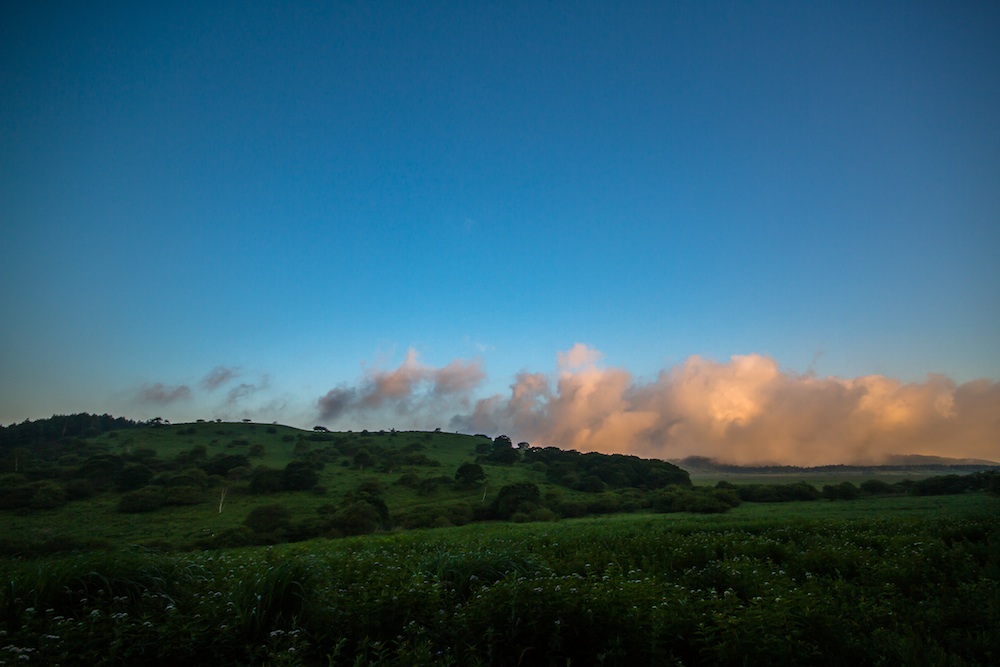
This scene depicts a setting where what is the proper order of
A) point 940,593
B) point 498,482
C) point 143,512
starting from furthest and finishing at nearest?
point 498,482, point 143,512, point 940,593

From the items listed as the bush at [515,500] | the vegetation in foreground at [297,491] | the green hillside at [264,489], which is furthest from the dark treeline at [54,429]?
the bush at [515,500]

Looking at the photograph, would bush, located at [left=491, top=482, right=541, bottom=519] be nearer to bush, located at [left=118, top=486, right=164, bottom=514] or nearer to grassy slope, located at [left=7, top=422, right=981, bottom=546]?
grassy slope, located at [left=7, top=422, right=981, bottom=546]

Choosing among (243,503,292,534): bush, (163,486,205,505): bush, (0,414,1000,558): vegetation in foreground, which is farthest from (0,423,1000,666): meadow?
(163,486,205,505): bush

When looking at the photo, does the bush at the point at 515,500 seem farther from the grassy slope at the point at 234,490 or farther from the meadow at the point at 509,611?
the meadow at the point at 509,611

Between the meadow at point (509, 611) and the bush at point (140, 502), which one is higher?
the meadow at point (509, 611)

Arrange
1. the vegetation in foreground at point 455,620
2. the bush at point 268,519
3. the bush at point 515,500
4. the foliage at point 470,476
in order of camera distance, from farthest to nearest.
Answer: the foliage at point 470,476
the bush at point 515,500
the bush at point 268,519
the vegetation in foreground at point 455,620

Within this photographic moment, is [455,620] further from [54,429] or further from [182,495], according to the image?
[54,429]

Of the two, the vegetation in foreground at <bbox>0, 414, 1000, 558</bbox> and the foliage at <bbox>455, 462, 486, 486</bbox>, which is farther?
the foliage at <bbox>455, 462, 486, 486</bbox>

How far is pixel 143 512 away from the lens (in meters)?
64.5

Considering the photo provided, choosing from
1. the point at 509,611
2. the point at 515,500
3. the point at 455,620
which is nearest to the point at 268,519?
the point at 515,500

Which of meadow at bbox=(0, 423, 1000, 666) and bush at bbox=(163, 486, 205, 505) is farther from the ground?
meadow at bbox=(0, 423, 1000, 666)

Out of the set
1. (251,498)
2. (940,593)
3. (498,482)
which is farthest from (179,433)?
(940,593)

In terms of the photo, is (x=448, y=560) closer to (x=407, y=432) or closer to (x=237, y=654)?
(x=237, y=654)

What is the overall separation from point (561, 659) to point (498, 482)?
290 ft
